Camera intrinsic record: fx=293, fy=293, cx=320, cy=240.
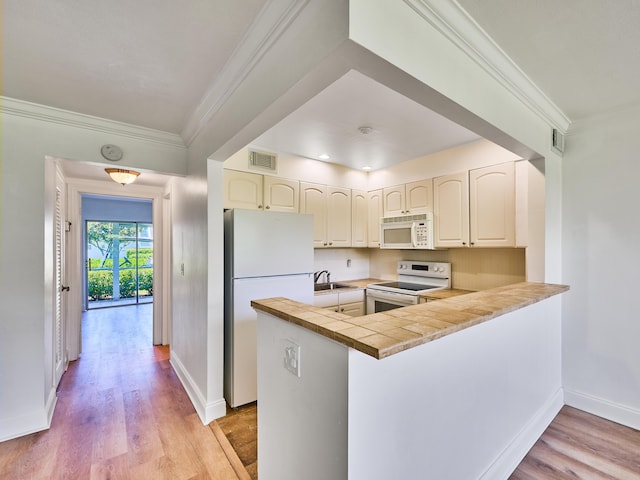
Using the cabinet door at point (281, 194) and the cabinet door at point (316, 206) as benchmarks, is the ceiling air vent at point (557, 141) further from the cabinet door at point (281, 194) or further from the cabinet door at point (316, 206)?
the cabinet door at point (281, 194)

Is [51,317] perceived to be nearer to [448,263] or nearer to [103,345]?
[103,345]

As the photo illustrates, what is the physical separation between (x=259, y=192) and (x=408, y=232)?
5.67ft

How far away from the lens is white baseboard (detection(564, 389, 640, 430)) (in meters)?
2.15

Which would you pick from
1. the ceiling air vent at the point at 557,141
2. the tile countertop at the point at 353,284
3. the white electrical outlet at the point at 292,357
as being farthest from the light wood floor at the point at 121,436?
the ceiling air vent at the point at 557,141

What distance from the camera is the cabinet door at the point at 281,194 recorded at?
3.06 metres

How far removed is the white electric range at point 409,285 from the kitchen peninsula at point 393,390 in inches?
55.0

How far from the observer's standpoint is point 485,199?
2787 mm

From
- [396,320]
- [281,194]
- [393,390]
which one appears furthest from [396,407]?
[281,194]

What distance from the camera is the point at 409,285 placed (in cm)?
359

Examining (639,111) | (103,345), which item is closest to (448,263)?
(639,111)

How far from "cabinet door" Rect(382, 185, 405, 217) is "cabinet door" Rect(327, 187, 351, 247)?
0.46 meters

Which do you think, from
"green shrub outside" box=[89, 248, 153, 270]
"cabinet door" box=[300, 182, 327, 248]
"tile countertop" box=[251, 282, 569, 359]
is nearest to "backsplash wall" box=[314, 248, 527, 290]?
"cabinet door" box=[300, 182, 327, 248]

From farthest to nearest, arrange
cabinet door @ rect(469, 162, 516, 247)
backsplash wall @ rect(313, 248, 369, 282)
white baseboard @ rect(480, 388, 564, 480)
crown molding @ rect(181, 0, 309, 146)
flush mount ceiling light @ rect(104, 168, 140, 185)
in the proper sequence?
1. backsplash wall @ rect(313, 248, 369, 282)
2. flush mount ceiling light @ rect(104, 168, 140, 185)
3. cabinet door @ rect(469, 162, 516, 247)
4. white baseboard @ rect(480, 388, 564, 480)
5. crown molding @ rect(181, 0, 309, 146)

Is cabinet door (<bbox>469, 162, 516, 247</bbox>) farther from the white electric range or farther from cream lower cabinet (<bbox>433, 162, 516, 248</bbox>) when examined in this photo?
the white electric range
